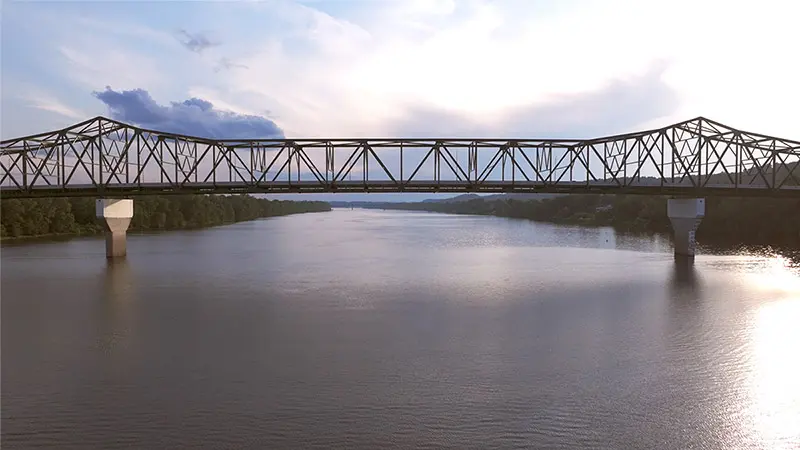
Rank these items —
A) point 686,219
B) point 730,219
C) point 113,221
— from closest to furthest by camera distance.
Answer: point 686,219 < point 113,221 < point 730,219

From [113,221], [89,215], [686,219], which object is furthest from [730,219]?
[89,215]

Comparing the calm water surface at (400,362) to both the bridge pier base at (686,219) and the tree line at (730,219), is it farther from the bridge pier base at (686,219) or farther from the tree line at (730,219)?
the tree line at (730,219)

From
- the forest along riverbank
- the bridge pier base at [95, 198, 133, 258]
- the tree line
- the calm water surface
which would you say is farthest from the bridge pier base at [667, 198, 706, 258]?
the forest along riverbank

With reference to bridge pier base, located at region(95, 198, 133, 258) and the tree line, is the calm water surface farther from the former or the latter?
the tree line

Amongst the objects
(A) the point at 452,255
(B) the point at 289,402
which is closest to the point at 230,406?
(B) the point at 289,402

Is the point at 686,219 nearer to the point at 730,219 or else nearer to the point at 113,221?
the point at 730,219

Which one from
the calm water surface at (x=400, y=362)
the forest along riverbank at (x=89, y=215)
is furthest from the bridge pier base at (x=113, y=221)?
the calm water surface at (x=400, y=362)
